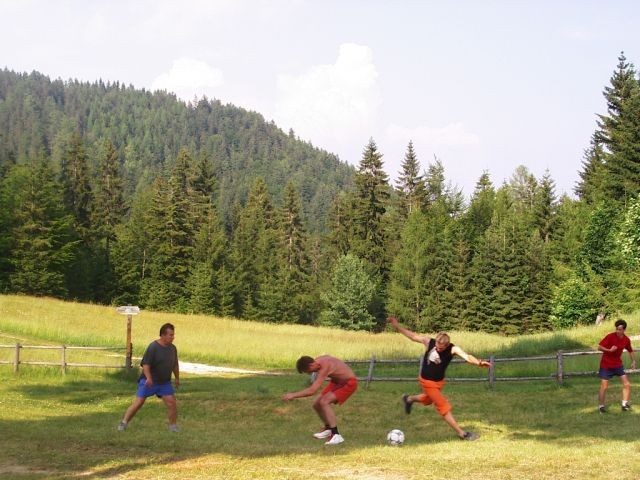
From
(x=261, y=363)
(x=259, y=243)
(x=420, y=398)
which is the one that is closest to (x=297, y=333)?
(x=261, y=363)

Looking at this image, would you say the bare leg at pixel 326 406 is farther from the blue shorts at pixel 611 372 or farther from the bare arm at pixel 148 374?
the blue shorts at pixel 611 372

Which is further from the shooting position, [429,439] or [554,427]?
[554,427]

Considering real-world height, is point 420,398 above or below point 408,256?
below

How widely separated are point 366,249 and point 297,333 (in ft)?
92.8

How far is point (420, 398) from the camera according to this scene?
11.7 meters

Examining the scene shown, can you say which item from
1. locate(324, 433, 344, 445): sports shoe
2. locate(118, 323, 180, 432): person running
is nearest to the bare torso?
locate(324, 433, 344, 445): sports shoe

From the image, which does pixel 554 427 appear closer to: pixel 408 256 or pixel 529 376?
pixel 529 376

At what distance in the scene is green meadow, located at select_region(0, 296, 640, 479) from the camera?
9.36 meters

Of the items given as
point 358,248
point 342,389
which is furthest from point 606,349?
point 358,248

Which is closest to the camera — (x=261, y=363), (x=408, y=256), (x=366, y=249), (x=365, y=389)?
(x=365, y=389)

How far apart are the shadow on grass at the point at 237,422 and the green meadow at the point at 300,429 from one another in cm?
3

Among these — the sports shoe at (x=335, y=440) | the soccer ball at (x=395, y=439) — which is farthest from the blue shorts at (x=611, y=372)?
the sports shoe at (x=335, y=440)

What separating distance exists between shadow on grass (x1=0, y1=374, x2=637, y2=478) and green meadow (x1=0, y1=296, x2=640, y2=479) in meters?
0.03

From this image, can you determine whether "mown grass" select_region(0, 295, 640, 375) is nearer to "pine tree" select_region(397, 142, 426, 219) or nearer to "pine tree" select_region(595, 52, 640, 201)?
"pine tree" select_region(595, 52, 640, 201)
